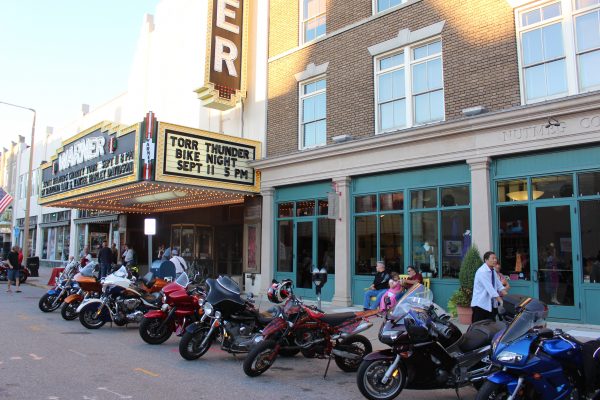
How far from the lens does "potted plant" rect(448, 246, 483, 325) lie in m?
11.3

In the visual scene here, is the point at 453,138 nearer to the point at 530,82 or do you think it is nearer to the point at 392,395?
the point at 530,82

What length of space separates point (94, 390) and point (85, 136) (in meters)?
16.0

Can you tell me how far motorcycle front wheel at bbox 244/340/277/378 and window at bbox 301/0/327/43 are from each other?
12.1 m

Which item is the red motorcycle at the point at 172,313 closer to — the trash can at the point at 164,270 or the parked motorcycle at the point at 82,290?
the parked motorcycle at the point at 82,290

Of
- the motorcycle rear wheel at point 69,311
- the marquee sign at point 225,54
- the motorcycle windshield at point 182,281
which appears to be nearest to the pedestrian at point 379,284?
the motorcycle windshield at point 182,281

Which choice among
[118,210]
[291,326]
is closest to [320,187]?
[291,326]

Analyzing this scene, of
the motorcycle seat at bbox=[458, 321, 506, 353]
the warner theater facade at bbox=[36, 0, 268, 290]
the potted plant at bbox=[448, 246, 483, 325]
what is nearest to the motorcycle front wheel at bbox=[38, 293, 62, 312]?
the warner theater facade at bbox=[36, 0, 268, 290]

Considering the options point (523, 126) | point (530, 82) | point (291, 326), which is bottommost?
point (291, 326)

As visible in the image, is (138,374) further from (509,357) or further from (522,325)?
(522,325)

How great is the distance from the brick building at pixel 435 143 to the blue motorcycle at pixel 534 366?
5.81 meters

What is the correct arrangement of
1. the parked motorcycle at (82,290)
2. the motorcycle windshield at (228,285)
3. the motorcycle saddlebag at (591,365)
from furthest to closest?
the parked motorcycle at (82,290)
the motorcycle windshield at (228,285)
the motorcycle saddlebag at (591,365)

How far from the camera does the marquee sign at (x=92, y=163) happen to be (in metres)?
16.8

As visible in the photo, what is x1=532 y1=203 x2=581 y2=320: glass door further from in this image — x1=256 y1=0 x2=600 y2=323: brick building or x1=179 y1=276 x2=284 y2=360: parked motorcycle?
x1=179 y1=276 x2=284 y2=360: parked motorcycle

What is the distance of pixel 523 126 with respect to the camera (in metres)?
11.2
